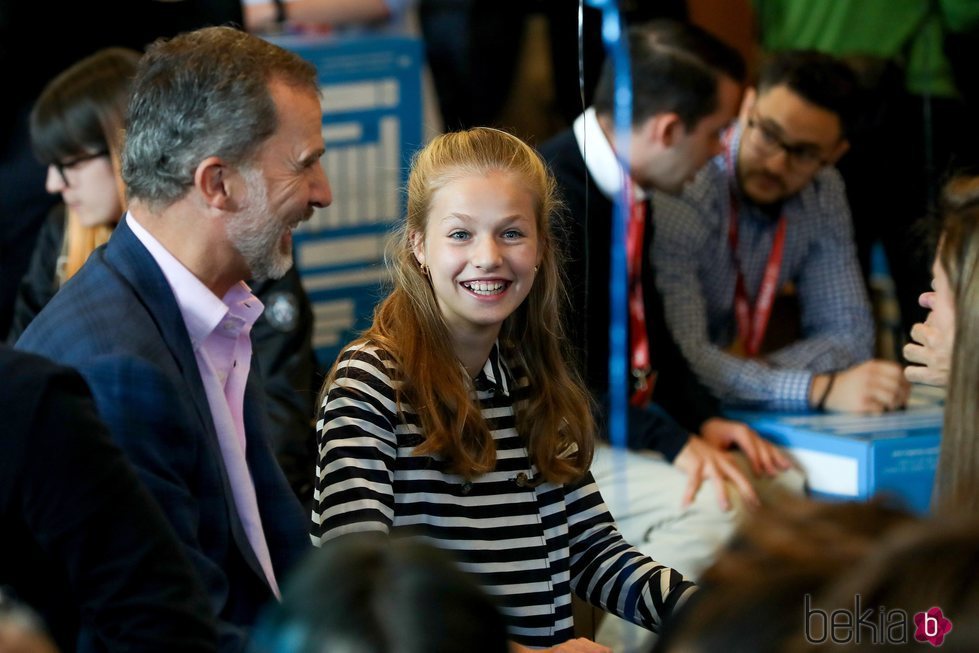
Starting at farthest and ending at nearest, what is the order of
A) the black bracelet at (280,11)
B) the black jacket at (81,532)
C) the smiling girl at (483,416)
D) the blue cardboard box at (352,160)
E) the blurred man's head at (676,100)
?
the black bracelet at (280,11) → the blue cardboard box at (352,160) → the blurred man's head at (676,100) → the smiling girl at (483,416) → the black jacket at (81,532)

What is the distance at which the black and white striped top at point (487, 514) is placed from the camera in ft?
5.73

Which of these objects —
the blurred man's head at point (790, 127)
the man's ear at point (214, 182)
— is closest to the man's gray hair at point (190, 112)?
the man's ear at point (214, 182)

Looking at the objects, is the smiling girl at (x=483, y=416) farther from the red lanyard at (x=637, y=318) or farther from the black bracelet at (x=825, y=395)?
the black bracelet at (x=825, y=395)

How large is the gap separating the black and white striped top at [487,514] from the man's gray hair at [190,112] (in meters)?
0.33

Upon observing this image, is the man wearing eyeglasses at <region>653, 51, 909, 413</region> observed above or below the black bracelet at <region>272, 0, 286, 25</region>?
below

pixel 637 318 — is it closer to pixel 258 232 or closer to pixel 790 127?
pixel 790 127

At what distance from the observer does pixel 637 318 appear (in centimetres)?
296

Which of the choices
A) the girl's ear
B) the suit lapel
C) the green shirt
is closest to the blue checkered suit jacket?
the suit lapel

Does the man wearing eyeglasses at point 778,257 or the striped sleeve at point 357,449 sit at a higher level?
the striped sleeve at point 357,449

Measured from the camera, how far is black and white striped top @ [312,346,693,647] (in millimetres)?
1747

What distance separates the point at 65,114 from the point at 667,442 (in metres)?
1.45

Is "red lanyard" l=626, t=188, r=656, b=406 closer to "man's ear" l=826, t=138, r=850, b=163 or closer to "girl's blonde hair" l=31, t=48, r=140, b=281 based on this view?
"man's ear" l=826, t=138, r=850, b=163

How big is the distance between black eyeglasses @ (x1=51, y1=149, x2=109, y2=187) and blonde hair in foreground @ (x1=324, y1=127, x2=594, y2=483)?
997mm

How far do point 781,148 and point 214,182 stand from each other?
6.25ft
